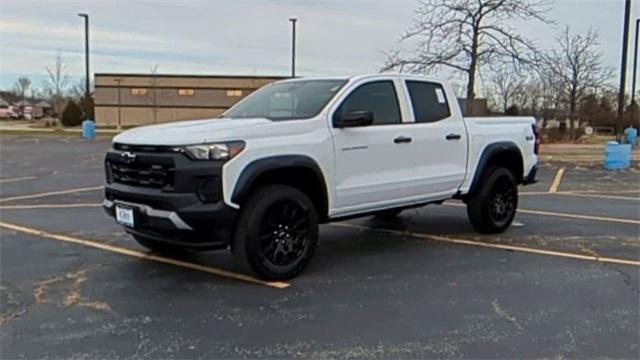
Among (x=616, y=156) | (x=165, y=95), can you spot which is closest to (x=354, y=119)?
(x=616, y=156)

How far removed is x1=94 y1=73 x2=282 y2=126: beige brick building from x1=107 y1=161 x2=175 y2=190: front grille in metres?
51.3

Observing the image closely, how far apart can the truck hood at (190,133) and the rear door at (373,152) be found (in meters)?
0.87

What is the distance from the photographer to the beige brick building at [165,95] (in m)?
56.6

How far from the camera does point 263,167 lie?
18.1ft

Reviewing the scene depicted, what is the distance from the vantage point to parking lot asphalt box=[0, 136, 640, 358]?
4.23 m

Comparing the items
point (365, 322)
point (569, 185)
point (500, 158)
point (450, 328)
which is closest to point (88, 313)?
point (365, 322)

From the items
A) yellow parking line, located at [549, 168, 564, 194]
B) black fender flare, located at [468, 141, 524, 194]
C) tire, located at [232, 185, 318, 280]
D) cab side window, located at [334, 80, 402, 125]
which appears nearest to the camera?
tire, located at [232, 185, 318, 280]

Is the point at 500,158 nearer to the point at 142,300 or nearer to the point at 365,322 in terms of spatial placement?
the point at 365,322

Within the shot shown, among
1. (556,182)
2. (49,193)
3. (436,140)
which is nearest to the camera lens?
(436,140)

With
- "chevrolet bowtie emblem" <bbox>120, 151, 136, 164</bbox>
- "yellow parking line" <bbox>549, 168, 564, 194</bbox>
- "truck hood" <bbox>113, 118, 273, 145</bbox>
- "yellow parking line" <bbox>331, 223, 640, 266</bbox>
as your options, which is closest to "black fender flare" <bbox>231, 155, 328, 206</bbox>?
"truck hood" <bbox>113, 118, 273, 145</bbox>

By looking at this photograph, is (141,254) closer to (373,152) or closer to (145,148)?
(145,148)

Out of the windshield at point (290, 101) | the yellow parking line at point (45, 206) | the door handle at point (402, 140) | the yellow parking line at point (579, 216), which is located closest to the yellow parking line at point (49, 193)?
the yellow parking line at point (45, 206)

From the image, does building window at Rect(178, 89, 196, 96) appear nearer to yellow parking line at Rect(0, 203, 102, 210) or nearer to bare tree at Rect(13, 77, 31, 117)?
bare tree at Rect(13, 77, 31, 117)

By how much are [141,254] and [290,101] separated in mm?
2245
